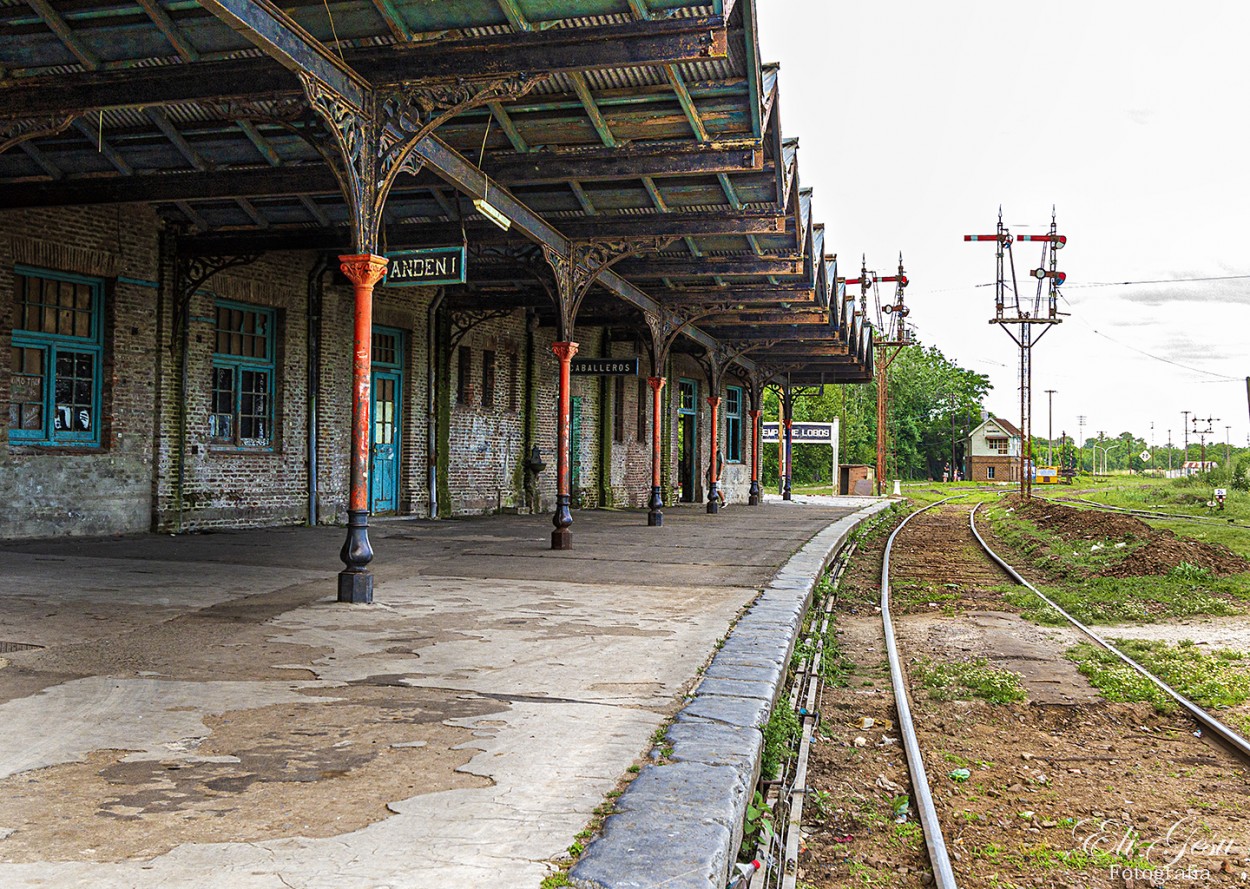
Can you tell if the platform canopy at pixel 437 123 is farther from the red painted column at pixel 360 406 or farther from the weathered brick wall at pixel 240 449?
the weathered brick wall at pixel 240 449

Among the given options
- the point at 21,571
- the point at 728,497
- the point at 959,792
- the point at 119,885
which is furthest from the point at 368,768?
the point at 728,497

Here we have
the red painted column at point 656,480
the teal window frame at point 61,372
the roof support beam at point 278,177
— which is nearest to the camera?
the roof support beam at point 278,177

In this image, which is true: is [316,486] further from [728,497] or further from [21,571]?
[728,497]

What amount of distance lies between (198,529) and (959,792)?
11092 millimetres

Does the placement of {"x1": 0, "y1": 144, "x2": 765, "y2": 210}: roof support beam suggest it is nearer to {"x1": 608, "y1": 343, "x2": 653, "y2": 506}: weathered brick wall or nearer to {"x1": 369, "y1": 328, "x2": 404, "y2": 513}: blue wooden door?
{"x1": 369, "y1": 328, "x2": 404, "y2": 513}: blue wooden door

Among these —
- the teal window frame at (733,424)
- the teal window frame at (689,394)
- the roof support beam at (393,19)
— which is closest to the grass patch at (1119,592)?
the roof support beam at (393,19)

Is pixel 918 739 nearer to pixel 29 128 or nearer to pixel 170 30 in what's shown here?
pixel 170 30

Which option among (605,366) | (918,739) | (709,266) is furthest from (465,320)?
(918,739)

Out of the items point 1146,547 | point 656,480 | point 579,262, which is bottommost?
point 1146,547

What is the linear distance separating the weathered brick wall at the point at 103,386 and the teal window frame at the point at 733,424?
68.7ft

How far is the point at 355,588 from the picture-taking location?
24.0ft

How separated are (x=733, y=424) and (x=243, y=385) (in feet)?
68.8

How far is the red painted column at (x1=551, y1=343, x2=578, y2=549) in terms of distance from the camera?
12266 mm

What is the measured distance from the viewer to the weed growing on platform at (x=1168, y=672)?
619 cm
